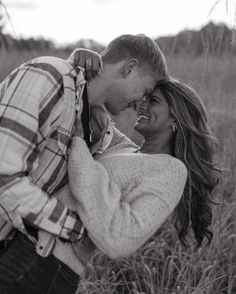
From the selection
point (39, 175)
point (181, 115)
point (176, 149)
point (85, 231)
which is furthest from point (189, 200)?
point (39, 175)

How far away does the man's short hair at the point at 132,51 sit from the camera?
6.84ft

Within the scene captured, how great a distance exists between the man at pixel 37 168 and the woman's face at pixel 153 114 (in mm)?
353

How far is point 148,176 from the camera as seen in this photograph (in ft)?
6.19

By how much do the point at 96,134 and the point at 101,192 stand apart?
1.60ft

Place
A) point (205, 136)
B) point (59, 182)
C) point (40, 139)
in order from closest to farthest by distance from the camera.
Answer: point (40, 139), point (59, 182), point (205, 136)

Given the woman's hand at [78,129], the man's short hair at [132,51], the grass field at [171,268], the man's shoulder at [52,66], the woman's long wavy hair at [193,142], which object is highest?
the man's shoulder at [52,66]

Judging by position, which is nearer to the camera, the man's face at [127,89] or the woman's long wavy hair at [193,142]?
the man's face at [127,89]

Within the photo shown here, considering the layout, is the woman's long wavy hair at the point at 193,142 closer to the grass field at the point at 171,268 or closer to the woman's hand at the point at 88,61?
the woman's hand at the point at 88,61

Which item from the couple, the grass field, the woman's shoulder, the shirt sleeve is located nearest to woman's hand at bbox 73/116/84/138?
the couple

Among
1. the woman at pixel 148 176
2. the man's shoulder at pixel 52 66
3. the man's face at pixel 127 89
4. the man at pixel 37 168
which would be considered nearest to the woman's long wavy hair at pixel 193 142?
the woman at pixel 148 176

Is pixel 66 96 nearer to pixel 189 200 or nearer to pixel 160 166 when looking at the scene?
pixel 160 166

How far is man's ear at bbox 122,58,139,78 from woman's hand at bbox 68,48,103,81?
0.10 metres

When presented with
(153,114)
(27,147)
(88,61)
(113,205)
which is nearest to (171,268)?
(153,114)

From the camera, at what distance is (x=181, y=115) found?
2223 mm
